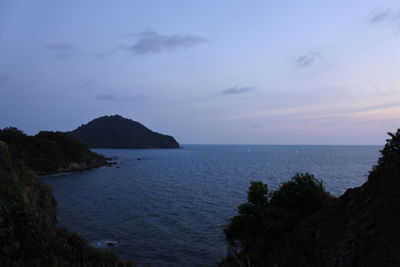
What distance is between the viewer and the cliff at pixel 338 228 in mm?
15969

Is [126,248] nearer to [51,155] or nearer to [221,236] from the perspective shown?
[221,236]

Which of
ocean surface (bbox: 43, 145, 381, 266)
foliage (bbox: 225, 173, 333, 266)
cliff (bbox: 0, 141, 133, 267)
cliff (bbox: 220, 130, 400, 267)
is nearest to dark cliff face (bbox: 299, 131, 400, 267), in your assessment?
cliff (bbox: 220, 130, 400, 267)

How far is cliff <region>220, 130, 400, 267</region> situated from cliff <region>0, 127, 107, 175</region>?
8809cm

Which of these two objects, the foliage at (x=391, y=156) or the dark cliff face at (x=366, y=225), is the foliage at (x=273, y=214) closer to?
the dark cliff face at (x=366, y=225)

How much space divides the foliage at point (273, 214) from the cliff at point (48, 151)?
84.7 metres

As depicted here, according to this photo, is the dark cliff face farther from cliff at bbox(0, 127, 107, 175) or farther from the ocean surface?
cliff at bbox(0, 127, 107, 175)

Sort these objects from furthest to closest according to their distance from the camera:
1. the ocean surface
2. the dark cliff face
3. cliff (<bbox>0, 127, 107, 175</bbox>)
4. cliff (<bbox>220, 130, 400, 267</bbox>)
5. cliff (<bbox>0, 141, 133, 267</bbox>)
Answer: cliff (<bbox>0, 127, 107, 175</bbox>) → the ocean surface → cliff (<bbox>220, 130, 400, 267</bbox>) → the dark cliff face → cliff (<bbox>0, 141, 133, 267</bbox>)

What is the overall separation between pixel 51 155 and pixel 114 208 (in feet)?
226

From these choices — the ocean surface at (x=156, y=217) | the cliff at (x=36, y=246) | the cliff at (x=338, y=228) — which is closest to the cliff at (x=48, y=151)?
the ocean surface at (x=156, y=217)

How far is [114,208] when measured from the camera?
49.9 meters

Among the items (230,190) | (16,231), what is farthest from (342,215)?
(230,190)

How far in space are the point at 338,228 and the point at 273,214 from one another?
25.0ft

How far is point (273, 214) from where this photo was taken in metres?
27.4

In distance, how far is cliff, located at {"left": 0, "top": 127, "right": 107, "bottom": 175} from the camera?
99994 millimetres
